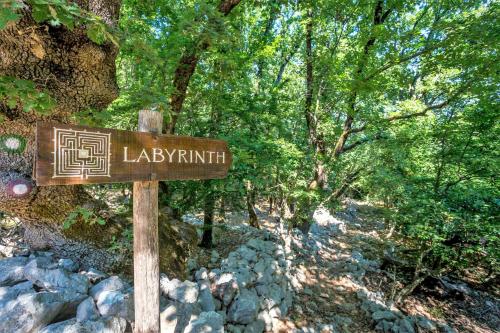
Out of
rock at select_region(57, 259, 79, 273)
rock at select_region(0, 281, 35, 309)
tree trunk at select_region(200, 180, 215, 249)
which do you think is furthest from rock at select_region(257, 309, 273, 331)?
rock at select_region(0, 281, 35, 309)

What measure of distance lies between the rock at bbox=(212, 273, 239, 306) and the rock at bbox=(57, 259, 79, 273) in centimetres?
156

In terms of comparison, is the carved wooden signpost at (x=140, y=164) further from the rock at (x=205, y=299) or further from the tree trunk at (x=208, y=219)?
the tree trunk at (x=208, y=219)

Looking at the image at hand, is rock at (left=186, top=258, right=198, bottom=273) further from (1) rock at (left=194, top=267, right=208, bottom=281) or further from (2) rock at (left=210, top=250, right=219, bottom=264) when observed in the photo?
(2) rock at (left=210, top=250, right=219, bottom=264)

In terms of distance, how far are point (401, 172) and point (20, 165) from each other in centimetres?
732

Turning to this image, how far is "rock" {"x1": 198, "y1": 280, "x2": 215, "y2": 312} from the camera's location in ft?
9.63

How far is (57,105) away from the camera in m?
2.44

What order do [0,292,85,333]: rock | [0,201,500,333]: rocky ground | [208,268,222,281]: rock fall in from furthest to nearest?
[208,268,222,281]: rock → [0,201,500,333]: rocky ground → [0,292,85,333]: rock

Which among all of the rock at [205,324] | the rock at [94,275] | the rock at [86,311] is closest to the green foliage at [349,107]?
the rock at [94,275]

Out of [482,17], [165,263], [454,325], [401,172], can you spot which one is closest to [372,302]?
[454,325]

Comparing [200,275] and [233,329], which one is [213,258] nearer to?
[200,275]

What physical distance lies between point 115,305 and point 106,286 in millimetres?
262

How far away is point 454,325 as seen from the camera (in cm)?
554

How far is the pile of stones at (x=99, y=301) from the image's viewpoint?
1898mm

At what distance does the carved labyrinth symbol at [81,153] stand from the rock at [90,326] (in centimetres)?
121
